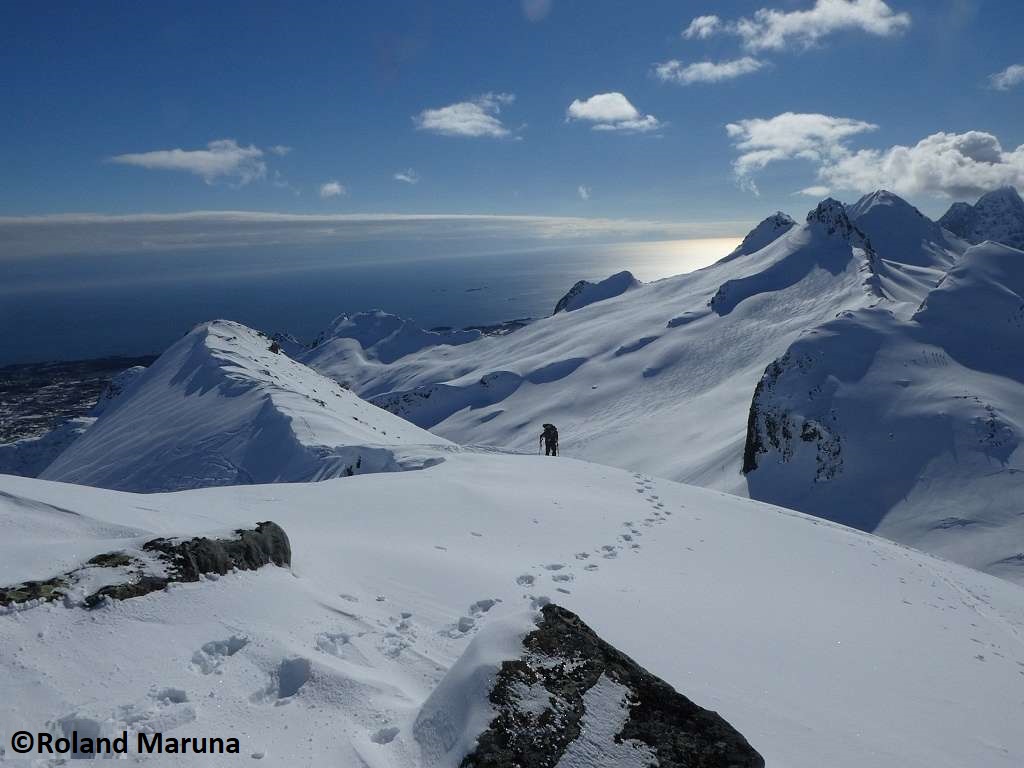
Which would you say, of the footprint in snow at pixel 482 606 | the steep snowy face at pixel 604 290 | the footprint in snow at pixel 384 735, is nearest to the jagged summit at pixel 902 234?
the steep snowy face at pixel 604 290

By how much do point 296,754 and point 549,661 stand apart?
205cm

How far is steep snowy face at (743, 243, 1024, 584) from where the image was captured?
3178 cm

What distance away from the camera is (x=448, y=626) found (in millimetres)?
7168

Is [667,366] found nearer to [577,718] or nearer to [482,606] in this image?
[482,606]

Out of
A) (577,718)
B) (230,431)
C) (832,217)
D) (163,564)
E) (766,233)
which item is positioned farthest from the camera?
(766,233)

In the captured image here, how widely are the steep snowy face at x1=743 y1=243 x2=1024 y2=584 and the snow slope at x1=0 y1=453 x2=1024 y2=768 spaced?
19.4 m

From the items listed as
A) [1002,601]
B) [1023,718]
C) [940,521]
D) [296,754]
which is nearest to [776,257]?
[940,521]

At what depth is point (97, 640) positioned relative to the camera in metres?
5.07

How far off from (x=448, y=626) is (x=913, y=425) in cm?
4095

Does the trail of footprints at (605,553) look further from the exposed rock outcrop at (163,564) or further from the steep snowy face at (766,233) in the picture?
the steep snowy face at (766,233)

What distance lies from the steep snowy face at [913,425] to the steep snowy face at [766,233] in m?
88.1

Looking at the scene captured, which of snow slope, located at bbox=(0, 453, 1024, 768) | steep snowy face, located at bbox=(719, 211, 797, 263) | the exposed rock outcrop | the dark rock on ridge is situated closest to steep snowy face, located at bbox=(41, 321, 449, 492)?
snow slope, located at bbox=(0, 453, 1024, 768)

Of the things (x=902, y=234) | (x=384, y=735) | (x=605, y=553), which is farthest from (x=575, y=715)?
(x=902, y=234)

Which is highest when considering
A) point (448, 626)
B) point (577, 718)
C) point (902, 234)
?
point (902, 234)
